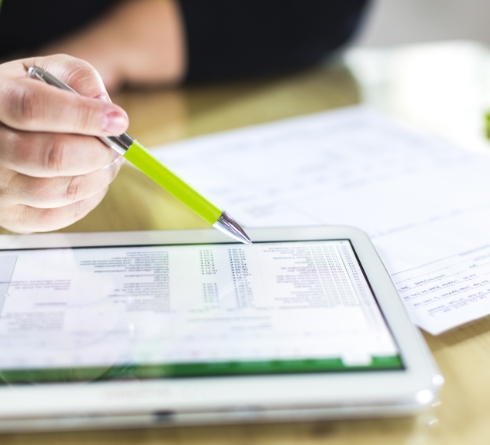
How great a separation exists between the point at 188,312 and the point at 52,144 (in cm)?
12

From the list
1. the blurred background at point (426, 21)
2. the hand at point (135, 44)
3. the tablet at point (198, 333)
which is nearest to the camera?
the tablet at point (198, 333)

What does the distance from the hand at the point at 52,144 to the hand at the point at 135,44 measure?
362 mm

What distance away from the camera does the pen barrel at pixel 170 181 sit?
322mm

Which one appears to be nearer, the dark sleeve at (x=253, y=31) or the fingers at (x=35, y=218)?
the fingers at (x=35, y=218)

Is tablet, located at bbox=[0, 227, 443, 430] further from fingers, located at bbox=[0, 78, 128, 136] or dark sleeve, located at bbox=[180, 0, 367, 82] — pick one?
dark sleeve, located at bbox=[180, 0, 367, 82]

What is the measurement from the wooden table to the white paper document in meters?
0.03

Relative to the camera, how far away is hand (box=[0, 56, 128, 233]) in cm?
28

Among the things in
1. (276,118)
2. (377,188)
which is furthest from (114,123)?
(276,118)

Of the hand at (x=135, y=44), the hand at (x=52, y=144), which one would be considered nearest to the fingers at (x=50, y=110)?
the hand at (x=52, y=144)

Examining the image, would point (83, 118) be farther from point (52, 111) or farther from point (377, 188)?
point (377, 188)

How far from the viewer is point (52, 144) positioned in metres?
0.29

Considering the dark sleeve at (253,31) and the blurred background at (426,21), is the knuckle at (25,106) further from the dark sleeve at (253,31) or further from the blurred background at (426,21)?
the blurred background at (426,21)

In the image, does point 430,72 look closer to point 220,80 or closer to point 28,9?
point 220,80

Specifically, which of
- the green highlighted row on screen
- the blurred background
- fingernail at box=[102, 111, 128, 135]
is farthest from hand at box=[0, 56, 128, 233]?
the blurred background
